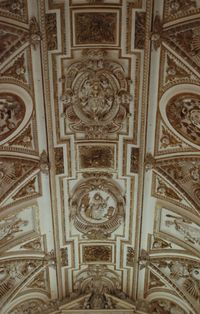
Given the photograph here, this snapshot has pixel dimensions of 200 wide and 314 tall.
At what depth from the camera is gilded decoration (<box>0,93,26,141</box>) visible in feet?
39.1

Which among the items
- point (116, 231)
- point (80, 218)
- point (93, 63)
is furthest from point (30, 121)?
point (116, 231)

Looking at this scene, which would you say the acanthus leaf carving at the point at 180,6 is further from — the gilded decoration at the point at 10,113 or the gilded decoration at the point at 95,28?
the gilded decoration at the point at 10,113

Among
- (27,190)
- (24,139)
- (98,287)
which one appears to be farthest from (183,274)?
(24,139)

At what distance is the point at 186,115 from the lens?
12180mm

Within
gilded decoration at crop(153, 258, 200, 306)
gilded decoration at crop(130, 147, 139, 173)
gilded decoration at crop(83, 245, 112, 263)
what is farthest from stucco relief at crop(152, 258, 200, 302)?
gilded decoration at crop(130, 147, 139, 173)

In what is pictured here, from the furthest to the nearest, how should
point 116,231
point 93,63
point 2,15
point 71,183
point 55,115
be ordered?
point 116,231
point 71,183
point 55,115
point 93,63
point 2,15

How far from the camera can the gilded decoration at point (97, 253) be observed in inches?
635

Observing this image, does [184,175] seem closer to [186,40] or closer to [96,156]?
[96,156]

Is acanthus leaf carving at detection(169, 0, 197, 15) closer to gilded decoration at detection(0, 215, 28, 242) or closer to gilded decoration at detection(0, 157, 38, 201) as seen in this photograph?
gilded decoration at detection(0, 157, 38, 201)

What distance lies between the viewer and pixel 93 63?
1183 centimetres

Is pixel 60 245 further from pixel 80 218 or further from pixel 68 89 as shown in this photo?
pixel 68 89

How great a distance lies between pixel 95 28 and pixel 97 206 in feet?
18.0

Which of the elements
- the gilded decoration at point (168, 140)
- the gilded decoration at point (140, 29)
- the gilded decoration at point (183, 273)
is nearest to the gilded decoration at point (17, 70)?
the gilded decoration at point (140, 29)

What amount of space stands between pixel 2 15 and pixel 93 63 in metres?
2.40
